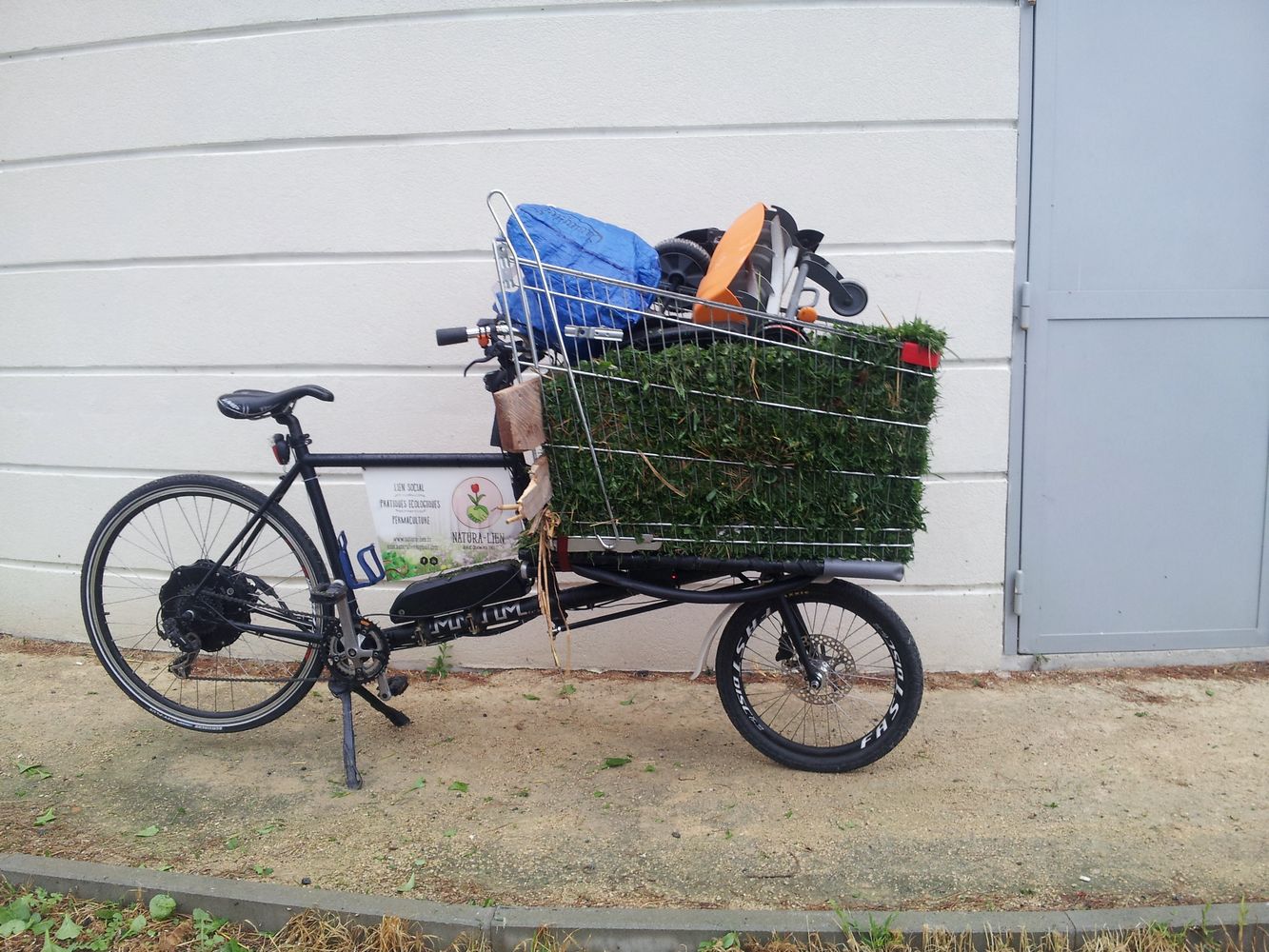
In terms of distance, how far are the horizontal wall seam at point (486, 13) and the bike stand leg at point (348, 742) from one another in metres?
2.82

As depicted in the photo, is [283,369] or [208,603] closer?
[208,603]

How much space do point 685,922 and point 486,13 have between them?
3615mm

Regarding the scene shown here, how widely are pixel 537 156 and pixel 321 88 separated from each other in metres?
1.01

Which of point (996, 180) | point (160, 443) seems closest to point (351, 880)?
point (160, 443)

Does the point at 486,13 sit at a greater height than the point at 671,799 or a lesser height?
greater

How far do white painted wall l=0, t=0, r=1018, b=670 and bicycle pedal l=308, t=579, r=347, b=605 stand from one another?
3.40ft

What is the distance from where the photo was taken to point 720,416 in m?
2.94

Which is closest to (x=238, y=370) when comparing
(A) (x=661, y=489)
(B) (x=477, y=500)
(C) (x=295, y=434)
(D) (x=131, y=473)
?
(D) (x=131, y=473)

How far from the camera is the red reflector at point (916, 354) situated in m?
2.89

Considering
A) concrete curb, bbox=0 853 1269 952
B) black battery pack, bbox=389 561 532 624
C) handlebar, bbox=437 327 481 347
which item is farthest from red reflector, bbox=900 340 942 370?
concrete curb, bbox=0 853 1269 952

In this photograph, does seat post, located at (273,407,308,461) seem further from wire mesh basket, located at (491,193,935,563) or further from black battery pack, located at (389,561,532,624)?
wire mesh basket, located at (491,193,935,563)

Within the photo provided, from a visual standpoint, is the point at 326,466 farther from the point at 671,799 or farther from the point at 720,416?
the point at 671,799

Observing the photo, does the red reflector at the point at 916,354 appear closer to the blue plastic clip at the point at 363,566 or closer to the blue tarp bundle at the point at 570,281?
the blue tarp bundle at the point at 570,281

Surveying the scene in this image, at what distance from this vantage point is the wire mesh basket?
291 cm
